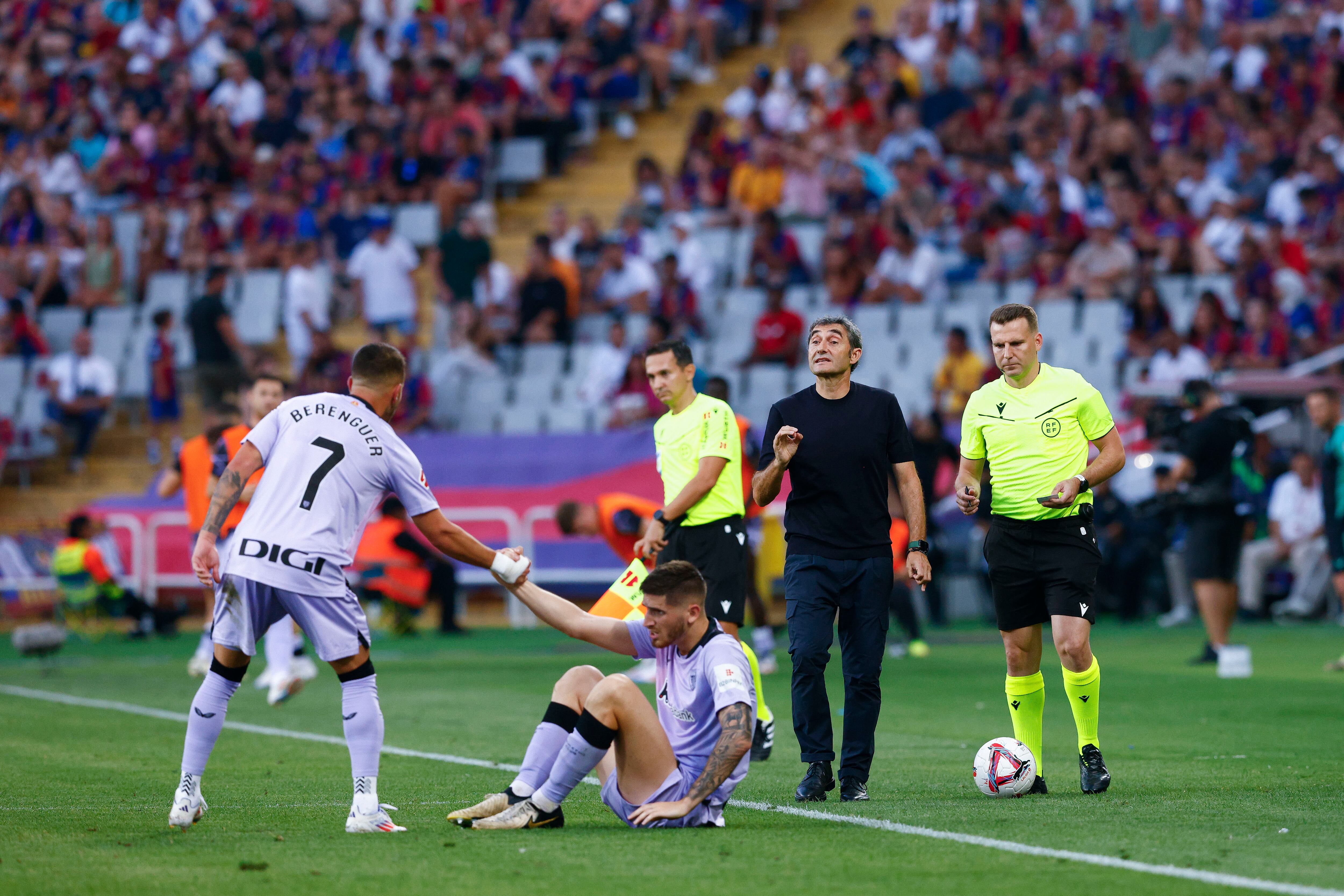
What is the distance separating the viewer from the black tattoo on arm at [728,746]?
671 centimetres

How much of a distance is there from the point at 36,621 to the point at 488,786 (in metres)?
14.9

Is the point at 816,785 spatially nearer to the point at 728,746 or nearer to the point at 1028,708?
the point at 1028,708

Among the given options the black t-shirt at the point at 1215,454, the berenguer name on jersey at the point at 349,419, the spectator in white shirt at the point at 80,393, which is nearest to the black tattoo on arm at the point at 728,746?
the berenguer name on jersey at the point at 349,419

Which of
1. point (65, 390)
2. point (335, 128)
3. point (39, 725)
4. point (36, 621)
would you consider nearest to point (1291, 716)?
point (39, 725)

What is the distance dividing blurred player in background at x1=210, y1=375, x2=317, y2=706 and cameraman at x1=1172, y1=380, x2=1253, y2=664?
746cm

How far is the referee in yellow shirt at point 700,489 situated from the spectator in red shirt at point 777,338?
1159 cm

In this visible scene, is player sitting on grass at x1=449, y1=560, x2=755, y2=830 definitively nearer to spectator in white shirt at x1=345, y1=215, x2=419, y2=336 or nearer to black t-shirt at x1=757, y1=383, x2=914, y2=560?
black t-shirt at x1=757, y1=383, x2=914, y2=560

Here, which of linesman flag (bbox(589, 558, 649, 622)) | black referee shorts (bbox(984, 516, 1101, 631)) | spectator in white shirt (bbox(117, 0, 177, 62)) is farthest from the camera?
spectator in white shirt (bbox(117, 0, 177, 62))

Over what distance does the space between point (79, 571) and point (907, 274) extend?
1094cm

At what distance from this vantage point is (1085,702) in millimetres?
8250

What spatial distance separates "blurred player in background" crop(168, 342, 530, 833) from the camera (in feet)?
23.5

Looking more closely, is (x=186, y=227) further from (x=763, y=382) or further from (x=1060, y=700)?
(x=1060, y=700)

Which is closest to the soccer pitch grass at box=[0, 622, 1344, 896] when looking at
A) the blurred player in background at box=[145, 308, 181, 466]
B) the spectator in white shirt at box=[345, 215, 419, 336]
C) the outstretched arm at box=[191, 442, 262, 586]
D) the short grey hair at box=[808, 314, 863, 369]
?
the outstretched arm at box=[191, 442, 262, 586]

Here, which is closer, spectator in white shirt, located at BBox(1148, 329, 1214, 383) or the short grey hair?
the short grey hair
